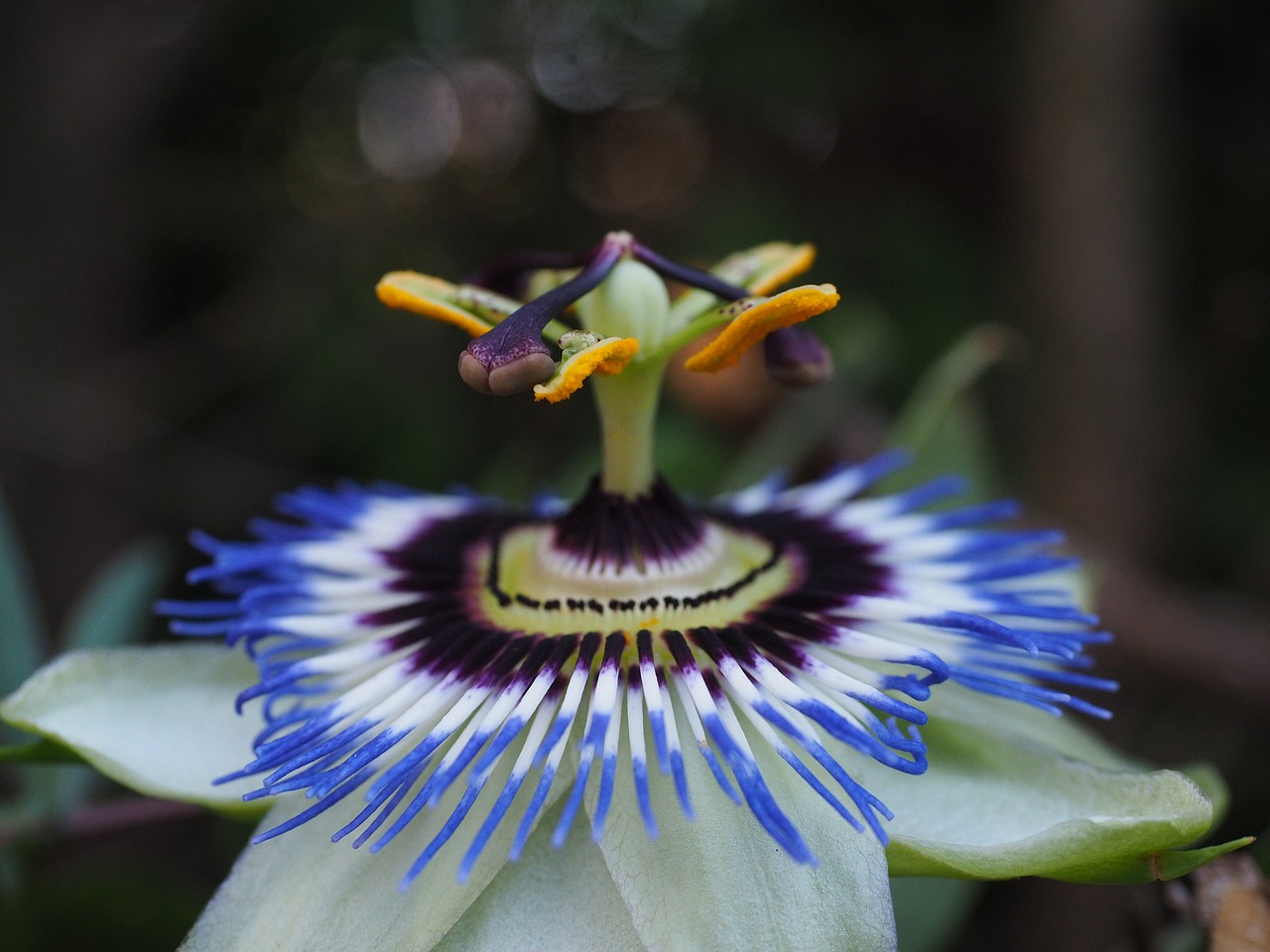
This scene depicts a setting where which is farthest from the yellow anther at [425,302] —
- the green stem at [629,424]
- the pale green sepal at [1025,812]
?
the pale green sepal at [1025,812]

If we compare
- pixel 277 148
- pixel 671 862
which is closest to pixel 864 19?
pixel 277 148

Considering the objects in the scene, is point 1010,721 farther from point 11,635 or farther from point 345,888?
point 11,635

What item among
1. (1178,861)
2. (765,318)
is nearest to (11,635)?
(765,318)

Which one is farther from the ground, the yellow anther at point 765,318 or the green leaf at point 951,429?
the green leaf at point 951,429

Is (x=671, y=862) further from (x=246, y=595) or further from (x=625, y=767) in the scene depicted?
(x=246, y=595)

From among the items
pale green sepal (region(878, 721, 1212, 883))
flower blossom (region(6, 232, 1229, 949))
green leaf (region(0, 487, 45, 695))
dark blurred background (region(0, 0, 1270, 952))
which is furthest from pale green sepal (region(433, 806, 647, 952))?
dark blurred background (region(0, 0, 1270, 952))

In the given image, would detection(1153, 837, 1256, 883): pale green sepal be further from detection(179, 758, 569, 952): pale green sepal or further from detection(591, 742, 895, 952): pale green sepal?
detection(179, 758, 569, 952): pale green sepal

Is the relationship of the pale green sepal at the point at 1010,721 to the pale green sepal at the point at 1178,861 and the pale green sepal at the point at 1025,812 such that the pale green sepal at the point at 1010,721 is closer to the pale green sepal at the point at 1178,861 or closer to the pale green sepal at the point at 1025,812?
the pale green sepal at the point at 1025,812
